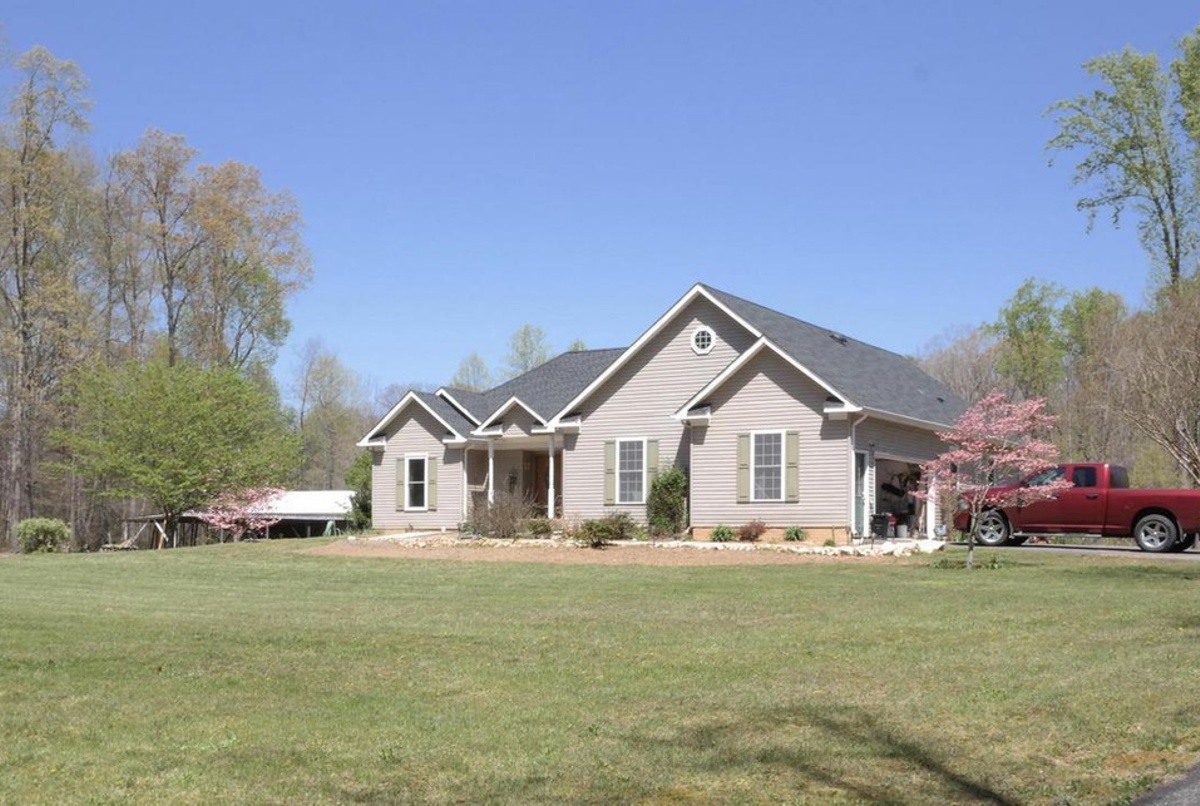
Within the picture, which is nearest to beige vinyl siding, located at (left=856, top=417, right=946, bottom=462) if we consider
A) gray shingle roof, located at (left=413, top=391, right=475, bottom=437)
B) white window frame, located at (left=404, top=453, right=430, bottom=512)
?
gray shingle roof, located at (left=413, top=391, right=475, bottom=437)

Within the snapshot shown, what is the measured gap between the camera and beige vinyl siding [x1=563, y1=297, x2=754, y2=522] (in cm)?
2956

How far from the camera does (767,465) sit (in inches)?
1083

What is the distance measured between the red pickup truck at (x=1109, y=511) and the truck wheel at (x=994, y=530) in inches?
4.8

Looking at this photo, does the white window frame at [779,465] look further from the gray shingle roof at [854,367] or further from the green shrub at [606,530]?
the green shrub at [606,530]

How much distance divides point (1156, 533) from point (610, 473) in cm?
1260

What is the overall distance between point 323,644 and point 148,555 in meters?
18.5

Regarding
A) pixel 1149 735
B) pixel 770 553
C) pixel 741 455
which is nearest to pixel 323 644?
pixel 1149 735

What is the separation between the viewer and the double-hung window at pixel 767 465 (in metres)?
27.4

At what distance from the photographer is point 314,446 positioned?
77.6 m

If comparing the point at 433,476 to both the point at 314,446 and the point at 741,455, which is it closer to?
the point at 741,455

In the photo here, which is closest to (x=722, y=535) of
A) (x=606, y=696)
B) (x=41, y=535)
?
(x=606, y=696)

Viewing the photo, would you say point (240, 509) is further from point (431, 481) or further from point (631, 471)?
point (631, 471)

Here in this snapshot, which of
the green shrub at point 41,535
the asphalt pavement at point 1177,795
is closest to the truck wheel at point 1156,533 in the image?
the asphalt pavement at point 1177,795

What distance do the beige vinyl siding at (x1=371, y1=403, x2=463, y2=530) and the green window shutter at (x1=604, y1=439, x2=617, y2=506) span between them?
6179mm
